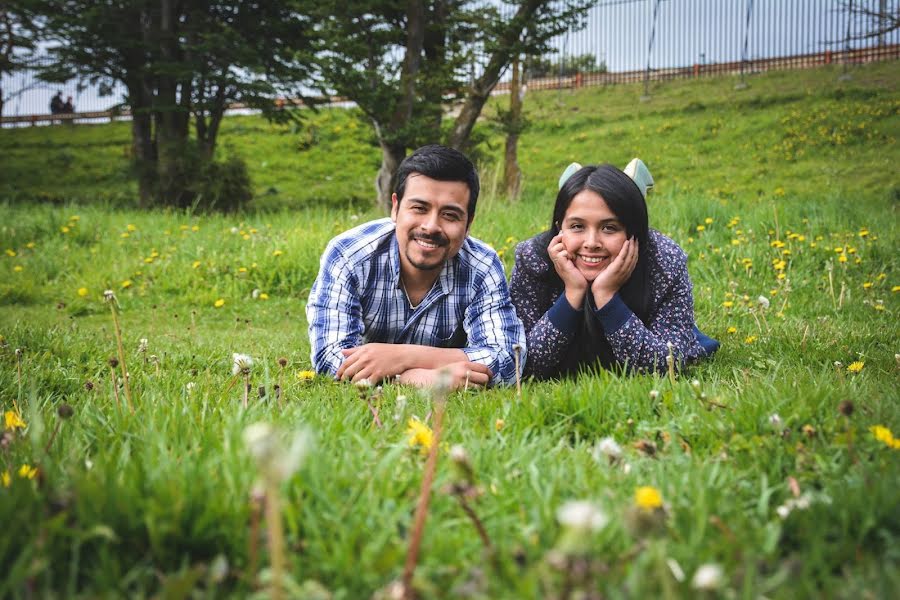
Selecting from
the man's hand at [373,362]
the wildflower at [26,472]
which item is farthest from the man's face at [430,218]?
the wildflower at [26,472]

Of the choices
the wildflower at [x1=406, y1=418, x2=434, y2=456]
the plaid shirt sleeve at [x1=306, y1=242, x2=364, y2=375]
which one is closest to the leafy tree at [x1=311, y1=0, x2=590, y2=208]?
the plaid shirt sleeve at [x1=306, y1=242, x2=364, y2=375]

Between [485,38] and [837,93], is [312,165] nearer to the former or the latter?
[485,38]

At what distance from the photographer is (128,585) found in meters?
1.16

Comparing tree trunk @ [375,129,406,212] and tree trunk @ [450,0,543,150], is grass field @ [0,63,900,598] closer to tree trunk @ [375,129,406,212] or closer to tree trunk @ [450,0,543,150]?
tree trunk @ [375,129,406,212]

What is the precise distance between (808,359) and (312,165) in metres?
16.8

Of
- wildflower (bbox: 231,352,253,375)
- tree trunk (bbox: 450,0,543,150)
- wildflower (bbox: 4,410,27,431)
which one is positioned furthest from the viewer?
tree trunk (bbox: 450,0,543,150)

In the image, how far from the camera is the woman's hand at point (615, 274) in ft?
10.9

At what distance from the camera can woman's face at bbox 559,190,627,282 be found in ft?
10.9

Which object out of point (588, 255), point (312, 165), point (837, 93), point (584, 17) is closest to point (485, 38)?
point (584, 17)

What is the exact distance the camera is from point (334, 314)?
11.0 ft

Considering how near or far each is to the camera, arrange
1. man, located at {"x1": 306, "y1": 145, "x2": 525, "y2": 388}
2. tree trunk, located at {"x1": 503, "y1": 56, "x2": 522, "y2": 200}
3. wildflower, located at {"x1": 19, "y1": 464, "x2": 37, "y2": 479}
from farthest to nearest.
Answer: tree trunk, located at {"x1": 503, "y1": 56, "x2": 522, "y2": 200}
man, located at {"x1": 306, "y1": 145, "x2": 525, "y2": 388}
wildflower, located at {"x1": 19, "y1": 464, "x2": 37, "y2": 479}

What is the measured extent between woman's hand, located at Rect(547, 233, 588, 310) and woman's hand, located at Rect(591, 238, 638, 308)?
64mm

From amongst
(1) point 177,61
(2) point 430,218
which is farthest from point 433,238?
(1) point 177,61

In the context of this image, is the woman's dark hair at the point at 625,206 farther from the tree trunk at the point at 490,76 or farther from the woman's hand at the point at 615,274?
the tree trunk at the point at 490,76
